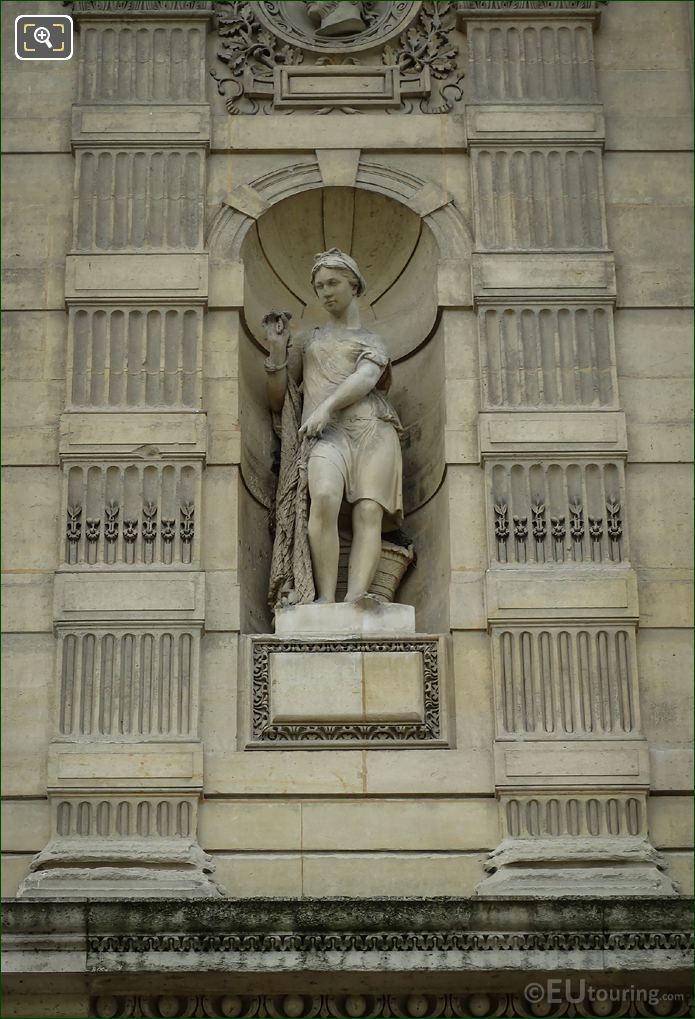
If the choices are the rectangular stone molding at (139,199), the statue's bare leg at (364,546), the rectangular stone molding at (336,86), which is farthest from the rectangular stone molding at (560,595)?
the rectangular stone molding at (336,86)

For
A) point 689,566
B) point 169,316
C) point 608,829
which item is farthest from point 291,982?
point 169,316

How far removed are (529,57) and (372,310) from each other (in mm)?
2396

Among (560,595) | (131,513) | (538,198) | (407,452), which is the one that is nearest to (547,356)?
(538,198)

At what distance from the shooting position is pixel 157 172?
15.3 metres

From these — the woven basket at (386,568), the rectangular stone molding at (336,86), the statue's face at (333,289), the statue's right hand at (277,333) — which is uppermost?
the rectangular stone molding at (336,86)

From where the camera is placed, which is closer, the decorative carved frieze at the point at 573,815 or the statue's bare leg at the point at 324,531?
the decorative carved frieze at the point at 573,815

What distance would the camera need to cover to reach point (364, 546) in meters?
14.4

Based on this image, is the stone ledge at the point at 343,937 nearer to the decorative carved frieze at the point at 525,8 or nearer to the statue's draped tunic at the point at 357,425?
the statue's draped tunic at the point at 357,425

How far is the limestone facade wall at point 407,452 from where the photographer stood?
1341 centimetres

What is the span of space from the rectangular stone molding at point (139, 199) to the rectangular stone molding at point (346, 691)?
10.9ft

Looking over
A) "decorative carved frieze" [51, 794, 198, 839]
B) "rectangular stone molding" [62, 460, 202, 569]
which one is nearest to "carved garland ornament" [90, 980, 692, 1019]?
"decorative carved frieze" [51, 794, 198, 839]

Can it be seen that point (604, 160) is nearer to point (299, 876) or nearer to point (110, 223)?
point (110, 223)

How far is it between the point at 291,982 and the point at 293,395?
4.76 metres

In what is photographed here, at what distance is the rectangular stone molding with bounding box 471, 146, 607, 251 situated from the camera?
49.7 ft
